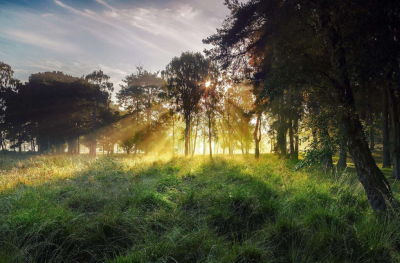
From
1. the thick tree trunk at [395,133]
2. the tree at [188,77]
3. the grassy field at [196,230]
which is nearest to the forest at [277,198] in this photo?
the grassy field at [196,230]

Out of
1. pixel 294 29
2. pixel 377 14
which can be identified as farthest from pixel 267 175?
pixel 377 14

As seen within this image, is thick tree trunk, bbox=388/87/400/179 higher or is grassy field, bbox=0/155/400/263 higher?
thick tree trunk, bbox=388/87/400/179

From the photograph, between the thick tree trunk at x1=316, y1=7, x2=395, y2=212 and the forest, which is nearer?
the forest

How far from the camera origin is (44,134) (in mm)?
31312

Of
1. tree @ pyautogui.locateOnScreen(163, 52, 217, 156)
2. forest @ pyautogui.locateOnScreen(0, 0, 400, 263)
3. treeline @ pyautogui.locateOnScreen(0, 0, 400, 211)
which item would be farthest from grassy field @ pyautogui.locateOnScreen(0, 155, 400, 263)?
tree @ pyautogui.locateOnScreen(163, 52, 217, 156)

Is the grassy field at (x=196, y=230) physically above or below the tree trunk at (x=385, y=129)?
below

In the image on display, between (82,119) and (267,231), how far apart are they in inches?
1430

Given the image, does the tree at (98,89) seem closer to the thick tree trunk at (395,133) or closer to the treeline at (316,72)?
the treeline at (316,72)

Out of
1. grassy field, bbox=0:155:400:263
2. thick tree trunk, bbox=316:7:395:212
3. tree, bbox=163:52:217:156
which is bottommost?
grassy field, bbox=0:155:400:263

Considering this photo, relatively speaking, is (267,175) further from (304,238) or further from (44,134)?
(44,134)

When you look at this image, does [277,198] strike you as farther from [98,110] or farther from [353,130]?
[98,110]

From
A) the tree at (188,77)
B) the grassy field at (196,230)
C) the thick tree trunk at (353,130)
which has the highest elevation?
the tree at (188,77)

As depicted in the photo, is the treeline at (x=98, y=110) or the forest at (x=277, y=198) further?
the treeline at (x=98, y=110)

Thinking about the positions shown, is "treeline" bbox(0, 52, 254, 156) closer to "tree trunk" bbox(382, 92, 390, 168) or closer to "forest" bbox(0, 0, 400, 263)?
"tree trunk" bbox(382, 92, 390, 168)
